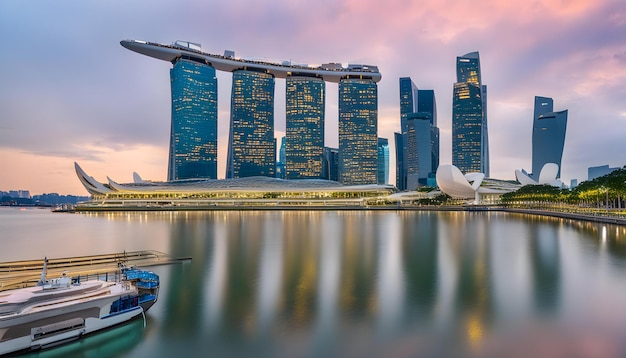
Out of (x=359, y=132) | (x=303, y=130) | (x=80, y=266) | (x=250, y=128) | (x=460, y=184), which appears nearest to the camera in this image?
(x=80, y=266)

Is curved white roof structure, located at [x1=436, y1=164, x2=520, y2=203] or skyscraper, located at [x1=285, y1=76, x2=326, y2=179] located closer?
curved white roof structure, located at [x1=436, y1=164, x2=520, y2=203]

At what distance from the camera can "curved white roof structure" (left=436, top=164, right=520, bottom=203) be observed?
90.1 m

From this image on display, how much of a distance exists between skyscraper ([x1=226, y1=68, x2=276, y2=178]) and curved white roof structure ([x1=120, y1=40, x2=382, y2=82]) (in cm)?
404

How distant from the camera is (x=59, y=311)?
9562 mm

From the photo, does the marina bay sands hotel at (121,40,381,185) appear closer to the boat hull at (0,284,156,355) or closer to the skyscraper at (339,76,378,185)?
the skyscraper at (339,76,378,185)

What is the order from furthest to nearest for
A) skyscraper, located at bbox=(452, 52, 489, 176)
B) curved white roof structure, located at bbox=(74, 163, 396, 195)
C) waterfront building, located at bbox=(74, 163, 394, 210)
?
skyscraper, located at bbox=(452, 52, 489, 176) < curved white roof structure, located at bbox=(74, 163, 396, 195) < waterfront building, located at bbox=(74, 163, 394, 210)

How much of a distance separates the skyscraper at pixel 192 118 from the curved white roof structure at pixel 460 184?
79173 millimetres

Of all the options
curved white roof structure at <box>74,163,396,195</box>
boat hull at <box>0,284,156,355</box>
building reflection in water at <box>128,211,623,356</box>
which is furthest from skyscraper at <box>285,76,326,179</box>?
boat hull at <box>0,284,156,355</box>

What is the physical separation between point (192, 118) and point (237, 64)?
1147 inches

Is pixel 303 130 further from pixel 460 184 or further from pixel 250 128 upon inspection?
pixel 460 184

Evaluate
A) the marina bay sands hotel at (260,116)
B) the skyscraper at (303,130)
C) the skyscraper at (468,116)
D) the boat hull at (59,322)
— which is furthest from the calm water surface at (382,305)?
the skyscraper at (468,116)

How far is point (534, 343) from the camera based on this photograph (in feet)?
Answer: 31.6

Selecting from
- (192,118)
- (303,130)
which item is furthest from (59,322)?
(303,130)

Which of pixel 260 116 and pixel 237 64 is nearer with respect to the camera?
pixel 237 64
